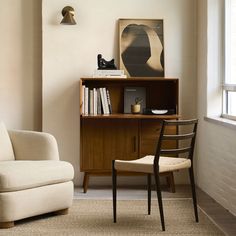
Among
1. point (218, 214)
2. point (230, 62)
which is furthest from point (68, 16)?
point (218, 214)

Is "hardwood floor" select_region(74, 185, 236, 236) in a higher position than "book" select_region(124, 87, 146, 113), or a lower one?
lower

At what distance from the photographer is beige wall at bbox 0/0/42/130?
5.16 m

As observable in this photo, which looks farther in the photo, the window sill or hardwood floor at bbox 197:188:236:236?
the window sill

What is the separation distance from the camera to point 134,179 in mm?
Result: 5234

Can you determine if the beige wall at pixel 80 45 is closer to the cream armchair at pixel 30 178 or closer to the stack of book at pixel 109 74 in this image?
the stack of book at pixel 109 74

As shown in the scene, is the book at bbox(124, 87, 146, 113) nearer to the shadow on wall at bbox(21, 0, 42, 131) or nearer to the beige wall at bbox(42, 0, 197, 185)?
the beige wall at bbox(42, 0, 197, 185)

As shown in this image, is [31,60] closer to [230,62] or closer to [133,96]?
[133,96]

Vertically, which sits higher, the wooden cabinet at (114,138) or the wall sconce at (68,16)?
the wall sconce at (68,16)

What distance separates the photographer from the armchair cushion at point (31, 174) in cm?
353

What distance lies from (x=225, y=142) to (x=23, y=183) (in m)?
1.66

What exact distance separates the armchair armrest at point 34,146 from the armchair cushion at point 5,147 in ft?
0.16

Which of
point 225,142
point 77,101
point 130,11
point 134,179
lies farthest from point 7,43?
point 225,142

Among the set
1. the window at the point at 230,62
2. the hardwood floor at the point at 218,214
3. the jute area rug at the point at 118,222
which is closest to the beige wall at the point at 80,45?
the window at the point at 230,62

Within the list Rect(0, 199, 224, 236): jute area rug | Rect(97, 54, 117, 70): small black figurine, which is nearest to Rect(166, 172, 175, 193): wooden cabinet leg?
Rect(0, 199, 224, 236): jute area rug
